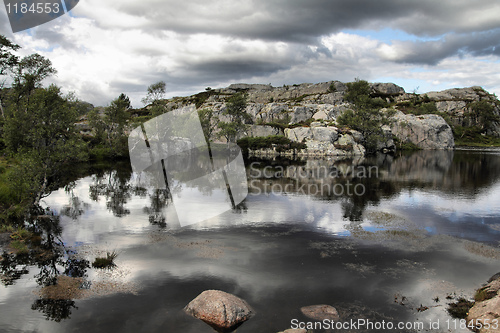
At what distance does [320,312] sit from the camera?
1688 cm

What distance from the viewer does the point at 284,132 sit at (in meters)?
133

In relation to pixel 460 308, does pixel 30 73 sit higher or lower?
higher

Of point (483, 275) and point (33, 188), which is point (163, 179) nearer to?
point (33, 188)

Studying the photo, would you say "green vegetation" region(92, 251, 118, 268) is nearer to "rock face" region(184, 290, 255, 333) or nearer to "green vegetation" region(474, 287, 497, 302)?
"rock face" region(184, 290, 255, 333)

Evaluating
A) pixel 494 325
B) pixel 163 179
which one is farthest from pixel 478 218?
pixel 163 179

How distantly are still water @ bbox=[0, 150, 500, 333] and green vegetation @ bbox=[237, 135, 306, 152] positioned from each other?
77.7 meters

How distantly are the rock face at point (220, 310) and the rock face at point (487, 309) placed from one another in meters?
11.4

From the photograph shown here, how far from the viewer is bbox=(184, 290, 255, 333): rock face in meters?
15.8

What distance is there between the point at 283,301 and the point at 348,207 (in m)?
24.0

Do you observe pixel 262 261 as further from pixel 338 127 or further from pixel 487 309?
pixel 338 127

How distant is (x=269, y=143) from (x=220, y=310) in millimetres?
110389

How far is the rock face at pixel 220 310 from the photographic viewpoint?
1579 cm

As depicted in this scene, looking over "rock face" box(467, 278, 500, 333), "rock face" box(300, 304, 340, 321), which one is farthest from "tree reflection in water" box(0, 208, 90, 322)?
A: "rock face" box(467, 278, 500, 333)

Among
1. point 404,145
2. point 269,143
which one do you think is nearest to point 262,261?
point 269,143
